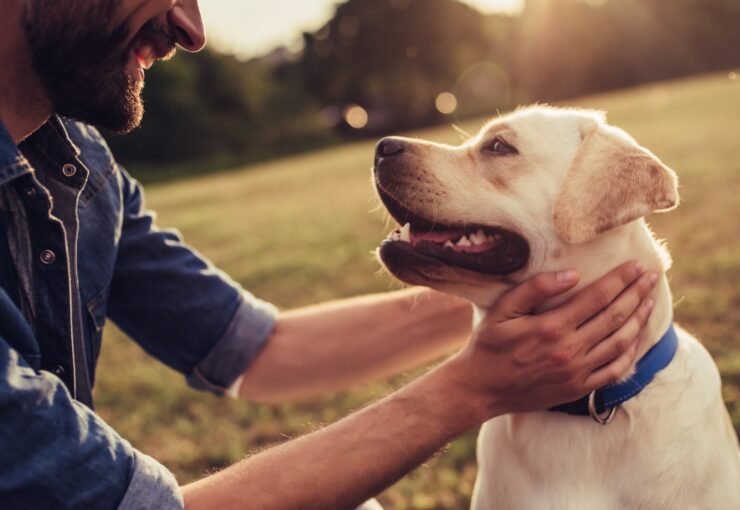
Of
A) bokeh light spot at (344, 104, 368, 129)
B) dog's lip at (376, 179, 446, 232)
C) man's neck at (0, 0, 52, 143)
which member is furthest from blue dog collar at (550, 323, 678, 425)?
bokeh light spot at (344, 104, 368, 129)

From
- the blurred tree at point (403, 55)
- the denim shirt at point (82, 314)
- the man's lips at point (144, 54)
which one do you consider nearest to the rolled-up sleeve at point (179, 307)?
the denim shirt at point (82, 314)

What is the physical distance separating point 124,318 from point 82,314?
47 cm

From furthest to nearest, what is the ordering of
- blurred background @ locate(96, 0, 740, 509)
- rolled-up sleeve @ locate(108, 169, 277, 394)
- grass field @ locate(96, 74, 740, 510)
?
blurred background @ locate(96, 0, 740, 509) < grass field @ locate(96, 74, 740, 510) < rolled-up sleeve @ locate(108, 169, 277, 394)

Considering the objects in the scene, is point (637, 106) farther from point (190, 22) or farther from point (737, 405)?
point (190, 22)

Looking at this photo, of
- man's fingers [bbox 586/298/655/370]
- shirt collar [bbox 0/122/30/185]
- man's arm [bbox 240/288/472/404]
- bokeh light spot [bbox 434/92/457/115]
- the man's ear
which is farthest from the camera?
bokeh light spot [bbox 434/92/457/115]

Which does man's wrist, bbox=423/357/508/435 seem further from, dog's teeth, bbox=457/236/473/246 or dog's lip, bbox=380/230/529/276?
dog's teeth, bbox=457/236/473/246

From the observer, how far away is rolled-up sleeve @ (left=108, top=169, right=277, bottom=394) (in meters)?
2.95

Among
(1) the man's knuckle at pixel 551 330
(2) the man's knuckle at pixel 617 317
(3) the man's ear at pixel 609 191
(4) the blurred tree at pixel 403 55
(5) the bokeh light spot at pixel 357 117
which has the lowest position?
(5) the bokeh light spot at pixel 357 117

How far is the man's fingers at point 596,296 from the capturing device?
226 cm

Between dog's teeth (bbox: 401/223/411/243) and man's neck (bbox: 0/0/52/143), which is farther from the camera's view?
dog's teeth (bbox: 401/223/411/243)

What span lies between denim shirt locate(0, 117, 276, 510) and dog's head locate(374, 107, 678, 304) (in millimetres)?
863

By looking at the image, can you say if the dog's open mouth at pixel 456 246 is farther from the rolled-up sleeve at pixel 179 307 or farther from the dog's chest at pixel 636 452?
the rolled-up sleeve at pixel 179 307

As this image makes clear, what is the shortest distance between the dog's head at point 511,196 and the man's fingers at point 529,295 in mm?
165

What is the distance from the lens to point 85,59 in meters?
2.31
